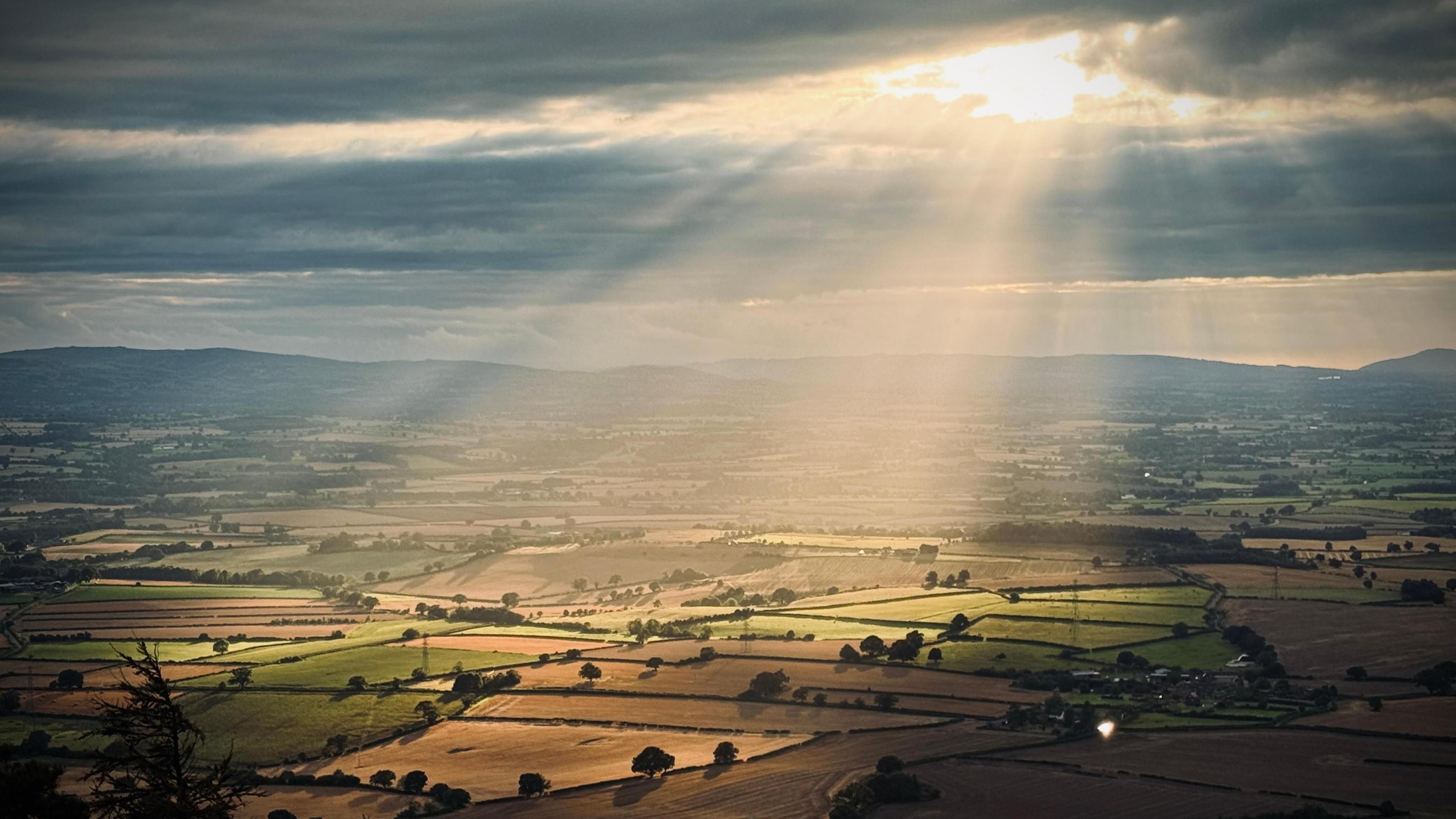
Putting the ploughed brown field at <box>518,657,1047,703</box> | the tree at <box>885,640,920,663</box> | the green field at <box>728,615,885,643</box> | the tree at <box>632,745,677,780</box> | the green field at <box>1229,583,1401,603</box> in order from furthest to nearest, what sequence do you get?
the green field at <box>1229,583,1401,603</box>
the green field at <box>728,615,885,643</box>
the tree at <box>885,640,920,663</box>
the ploughed brown field at <box>518,657,1047,703</box>
the tree at <box>632,745,677,780</box>

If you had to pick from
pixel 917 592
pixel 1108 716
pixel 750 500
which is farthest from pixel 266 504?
pixel 1108 716

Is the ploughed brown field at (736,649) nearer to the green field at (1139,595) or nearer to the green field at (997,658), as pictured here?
the green field at (997,658)

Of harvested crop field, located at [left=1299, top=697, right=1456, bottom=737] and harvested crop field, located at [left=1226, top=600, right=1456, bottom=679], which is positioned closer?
harvested crop field, located at [left=1299, top=697, right=1456, bottom=737]

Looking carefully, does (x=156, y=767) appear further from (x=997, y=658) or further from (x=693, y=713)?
(x=997, y=658)

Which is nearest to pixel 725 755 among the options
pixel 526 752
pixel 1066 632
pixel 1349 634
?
pixel 526 752

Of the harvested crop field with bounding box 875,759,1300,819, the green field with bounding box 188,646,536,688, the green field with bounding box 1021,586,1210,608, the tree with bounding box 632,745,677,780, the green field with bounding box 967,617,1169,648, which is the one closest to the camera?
the harvested crop field with bounding box 875,759,1300,819

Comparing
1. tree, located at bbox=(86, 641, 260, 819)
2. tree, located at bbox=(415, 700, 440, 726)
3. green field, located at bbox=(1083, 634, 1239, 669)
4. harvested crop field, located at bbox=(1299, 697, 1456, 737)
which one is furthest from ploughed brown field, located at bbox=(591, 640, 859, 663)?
tree, located at bbox=(86, 641, 260, 819)

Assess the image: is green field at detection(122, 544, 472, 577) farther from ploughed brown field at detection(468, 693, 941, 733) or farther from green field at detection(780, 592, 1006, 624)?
ploughed brown field at detection(468, 693, 941, 733)

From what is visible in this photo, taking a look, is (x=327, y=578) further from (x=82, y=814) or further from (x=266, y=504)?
(x=82, y=814)
